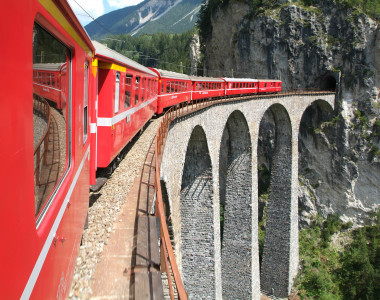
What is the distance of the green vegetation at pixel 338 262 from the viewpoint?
22.5 m

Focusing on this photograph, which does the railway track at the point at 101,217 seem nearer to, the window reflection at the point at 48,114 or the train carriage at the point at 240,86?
the window reflection at the point at 48,114

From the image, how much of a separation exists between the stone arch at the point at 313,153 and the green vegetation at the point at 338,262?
70.6 inches

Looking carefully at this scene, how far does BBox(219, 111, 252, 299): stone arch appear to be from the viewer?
1939 centimetres

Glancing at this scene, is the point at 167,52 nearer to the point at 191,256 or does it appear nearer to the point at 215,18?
the point at 215,18

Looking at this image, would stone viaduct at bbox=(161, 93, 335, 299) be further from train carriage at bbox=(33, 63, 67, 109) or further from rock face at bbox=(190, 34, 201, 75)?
rock face at bbox=(190, 34, 201, 75)

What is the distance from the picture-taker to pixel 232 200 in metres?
20.5

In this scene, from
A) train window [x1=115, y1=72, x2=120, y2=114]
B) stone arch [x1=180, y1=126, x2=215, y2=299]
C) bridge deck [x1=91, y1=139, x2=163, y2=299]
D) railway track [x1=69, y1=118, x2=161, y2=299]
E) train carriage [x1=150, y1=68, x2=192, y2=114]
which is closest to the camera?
bridge deck [x1=91, y1=139, x2=163, y2=299]

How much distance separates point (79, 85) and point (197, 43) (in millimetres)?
50224

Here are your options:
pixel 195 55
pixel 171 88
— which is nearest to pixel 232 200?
pixel 171 88

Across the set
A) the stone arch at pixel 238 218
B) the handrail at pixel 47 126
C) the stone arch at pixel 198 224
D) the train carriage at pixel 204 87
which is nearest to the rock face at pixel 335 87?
the stone arch at pixel 238 218

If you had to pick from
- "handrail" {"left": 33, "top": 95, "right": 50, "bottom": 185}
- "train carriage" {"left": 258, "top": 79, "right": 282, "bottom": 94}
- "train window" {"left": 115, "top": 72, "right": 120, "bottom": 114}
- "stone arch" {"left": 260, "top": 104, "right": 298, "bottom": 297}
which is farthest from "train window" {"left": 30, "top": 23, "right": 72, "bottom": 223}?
"train carriage" {"left": 258, "top": 79, "right": 282, "bottom": 94}

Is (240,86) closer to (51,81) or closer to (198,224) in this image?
(198,224)

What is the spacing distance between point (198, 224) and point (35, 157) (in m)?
14.6

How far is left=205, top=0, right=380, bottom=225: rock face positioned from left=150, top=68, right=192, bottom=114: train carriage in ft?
51.8
